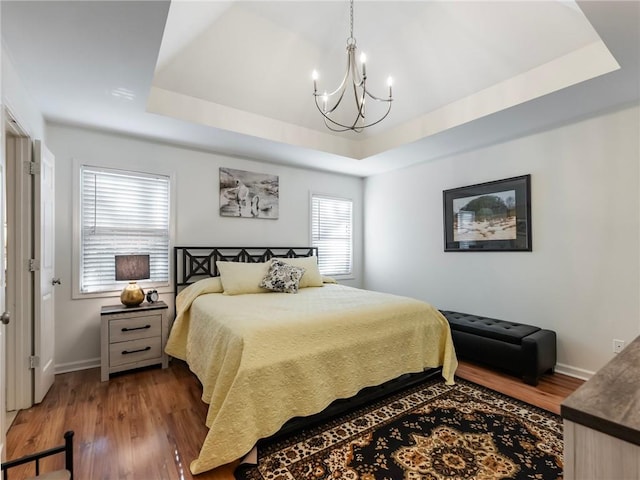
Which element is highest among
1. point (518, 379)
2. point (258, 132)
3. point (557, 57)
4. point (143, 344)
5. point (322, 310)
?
point (557, 57)

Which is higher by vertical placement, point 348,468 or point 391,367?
point 391,367

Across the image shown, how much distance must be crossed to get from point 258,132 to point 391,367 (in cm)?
270

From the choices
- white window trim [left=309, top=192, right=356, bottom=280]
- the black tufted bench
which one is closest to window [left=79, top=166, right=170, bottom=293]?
white window trim [left=309, top=192, right=356, bottom=280]

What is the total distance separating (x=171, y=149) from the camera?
370cm

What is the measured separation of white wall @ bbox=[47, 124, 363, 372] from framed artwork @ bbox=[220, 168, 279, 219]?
86mm

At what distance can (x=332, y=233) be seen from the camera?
5113 mm

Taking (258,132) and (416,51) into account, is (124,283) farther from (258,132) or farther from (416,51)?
(416,51)

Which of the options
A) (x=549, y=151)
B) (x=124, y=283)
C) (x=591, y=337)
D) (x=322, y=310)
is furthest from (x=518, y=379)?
(x=124, y=283)

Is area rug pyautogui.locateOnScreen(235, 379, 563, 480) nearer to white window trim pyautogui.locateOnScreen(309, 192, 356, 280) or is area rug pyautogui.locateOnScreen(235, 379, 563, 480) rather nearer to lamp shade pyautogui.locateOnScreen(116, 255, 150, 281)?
lamp shade pyautogui.locateOnScreen(116, 255, 150, 281)

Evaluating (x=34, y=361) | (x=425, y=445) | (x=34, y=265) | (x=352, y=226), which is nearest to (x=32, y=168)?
(x=34, y=265)

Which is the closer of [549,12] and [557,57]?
[549,12]

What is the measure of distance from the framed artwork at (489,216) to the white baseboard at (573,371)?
1.18m

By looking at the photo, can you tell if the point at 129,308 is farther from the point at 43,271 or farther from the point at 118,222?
the point at 118,222

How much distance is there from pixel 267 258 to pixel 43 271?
2.33 meters
